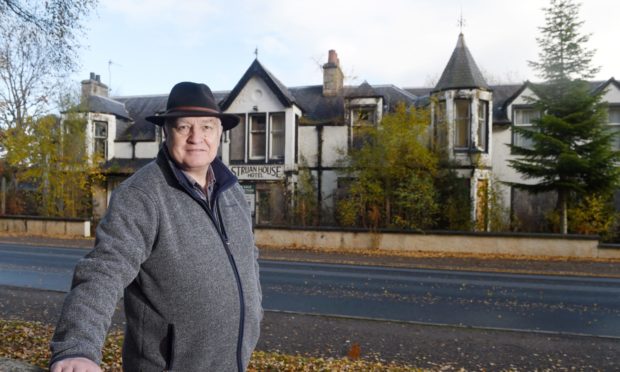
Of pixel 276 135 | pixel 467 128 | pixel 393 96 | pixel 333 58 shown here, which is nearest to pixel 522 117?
pixel 467 128

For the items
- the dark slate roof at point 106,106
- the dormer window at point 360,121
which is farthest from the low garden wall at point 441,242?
the dark slate roof at point 106,106

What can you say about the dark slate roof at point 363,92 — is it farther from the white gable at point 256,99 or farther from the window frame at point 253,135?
the window frame at point 253,135

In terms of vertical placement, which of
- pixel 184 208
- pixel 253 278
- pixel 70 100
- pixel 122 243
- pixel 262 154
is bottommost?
pixel 253 278

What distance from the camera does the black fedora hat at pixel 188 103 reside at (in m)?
2.39

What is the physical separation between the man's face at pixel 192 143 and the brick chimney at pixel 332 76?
2448 centimetres

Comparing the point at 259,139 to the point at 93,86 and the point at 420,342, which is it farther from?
the point at 420,342

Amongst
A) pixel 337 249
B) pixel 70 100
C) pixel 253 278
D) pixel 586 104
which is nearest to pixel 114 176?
pixel 70 100

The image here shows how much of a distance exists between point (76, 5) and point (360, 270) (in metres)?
10.0

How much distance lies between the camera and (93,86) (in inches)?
1249

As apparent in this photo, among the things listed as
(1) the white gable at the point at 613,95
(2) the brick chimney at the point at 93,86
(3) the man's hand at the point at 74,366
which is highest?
(2) the brick chimney at the point at 93,86

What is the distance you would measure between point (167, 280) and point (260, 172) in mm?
22589

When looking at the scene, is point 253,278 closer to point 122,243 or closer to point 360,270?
point 122,243

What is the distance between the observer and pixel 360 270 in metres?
14.5

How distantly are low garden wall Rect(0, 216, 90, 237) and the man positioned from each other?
23934 mm
